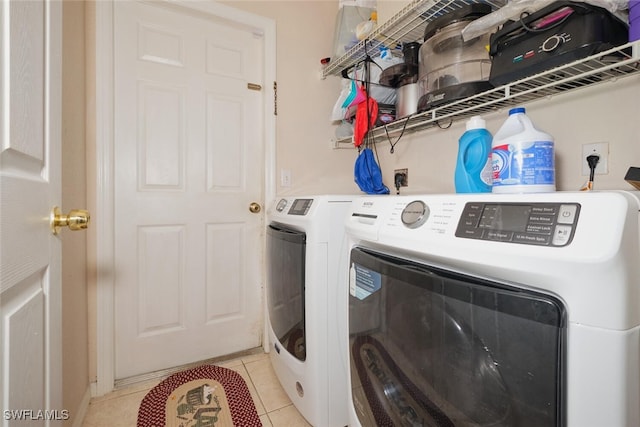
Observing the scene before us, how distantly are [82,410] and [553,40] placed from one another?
7.43 feet

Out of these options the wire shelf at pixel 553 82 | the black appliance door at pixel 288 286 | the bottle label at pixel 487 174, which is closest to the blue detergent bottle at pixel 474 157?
the bottle label at pixel 487 174

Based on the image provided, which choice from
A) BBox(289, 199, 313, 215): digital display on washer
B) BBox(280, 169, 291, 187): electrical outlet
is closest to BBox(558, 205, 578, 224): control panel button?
BBox(289, 199, 313, 215): digital display on washer

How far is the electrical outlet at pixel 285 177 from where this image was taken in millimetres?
1886

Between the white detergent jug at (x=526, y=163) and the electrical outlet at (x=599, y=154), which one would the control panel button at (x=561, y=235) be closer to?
the white detergent jug at (x=526, y=163)

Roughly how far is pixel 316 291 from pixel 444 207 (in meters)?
0.62

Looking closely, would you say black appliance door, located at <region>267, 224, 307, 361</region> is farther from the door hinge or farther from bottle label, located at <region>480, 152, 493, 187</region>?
the door hinge

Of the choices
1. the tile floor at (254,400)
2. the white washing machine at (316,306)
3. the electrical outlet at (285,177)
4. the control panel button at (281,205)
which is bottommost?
the tile floor at (254,400)

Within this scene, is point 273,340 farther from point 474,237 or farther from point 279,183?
point 474,237

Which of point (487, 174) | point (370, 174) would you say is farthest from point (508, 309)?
point (370, 174)

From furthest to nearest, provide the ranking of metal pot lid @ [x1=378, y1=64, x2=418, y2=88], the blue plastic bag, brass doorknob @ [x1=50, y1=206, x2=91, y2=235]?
the blue plastic bag
metal pot lid @ [x1=378, y1=64, x2=418, y2=88]
brass doorknob @ [x1=50, y1=206, x2=91, y2=235]

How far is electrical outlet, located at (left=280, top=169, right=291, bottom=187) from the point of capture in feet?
6.19

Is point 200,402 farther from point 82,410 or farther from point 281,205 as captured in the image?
point 281,205

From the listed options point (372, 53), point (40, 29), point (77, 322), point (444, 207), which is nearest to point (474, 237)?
point (444, 207)

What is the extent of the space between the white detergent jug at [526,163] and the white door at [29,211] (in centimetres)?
102
